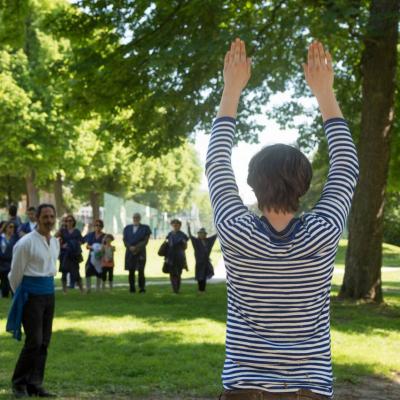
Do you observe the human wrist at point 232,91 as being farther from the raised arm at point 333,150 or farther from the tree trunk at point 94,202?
the tree trunk at point 94,202

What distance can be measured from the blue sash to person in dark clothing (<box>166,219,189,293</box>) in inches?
422

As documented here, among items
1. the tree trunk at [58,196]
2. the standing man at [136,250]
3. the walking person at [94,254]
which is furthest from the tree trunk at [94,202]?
the standing man at [136,250]

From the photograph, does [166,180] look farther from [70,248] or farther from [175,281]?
[70,248]

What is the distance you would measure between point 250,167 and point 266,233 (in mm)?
239

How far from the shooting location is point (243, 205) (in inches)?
89.6

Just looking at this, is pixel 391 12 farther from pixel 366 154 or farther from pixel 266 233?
pixel 266 233

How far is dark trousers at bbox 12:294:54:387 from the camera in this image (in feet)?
22.9

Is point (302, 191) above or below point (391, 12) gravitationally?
below

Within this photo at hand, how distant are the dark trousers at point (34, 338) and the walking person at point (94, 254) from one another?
34.7 feet

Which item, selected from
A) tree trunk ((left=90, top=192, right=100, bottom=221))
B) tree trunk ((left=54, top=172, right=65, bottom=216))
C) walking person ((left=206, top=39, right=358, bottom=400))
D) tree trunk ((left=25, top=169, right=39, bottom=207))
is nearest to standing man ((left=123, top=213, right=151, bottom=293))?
walking person ((left=206, top=39, right=358, bottom=400))

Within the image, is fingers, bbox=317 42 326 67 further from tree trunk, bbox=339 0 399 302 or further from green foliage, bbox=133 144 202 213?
green foliage, bbox=133 144 202 213

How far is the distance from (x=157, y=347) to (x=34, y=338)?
309 centimetres

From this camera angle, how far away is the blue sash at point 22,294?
22.7 feet

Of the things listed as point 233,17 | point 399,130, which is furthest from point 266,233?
point 399,130
